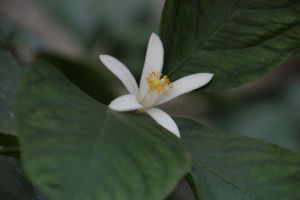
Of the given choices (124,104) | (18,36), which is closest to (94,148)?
(124,104)

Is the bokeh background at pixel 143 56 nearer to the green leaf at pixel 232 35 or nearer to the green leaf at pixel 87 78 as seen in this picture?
the green leaf at pixel 87 78

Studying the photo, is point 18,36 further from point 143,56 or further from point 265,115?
point 265,115

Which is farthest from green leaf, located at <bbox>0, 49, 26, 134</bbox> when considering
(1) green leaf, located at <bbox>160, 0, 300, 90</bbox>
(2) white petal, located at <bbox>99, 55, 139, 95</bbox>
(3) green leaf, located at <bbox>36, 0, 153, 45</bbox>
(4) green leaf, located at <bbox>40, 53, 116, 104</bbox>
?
(3) green leaf, located at <bbox>36, 0, 153, 45</bbox>

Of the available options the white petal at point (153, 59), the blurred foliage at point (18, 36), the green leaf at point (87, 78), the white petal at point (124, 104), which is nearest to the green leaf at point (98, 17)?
→ the blurred foliage at point (18, 36)

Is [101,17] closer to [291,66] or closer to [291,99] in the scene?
[291,99]

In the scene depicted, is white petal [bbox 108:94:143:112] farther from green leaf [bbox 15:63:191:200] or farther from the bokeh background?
the bokeh background

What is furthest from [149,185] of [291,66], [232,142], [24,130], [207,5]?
[291,66]
